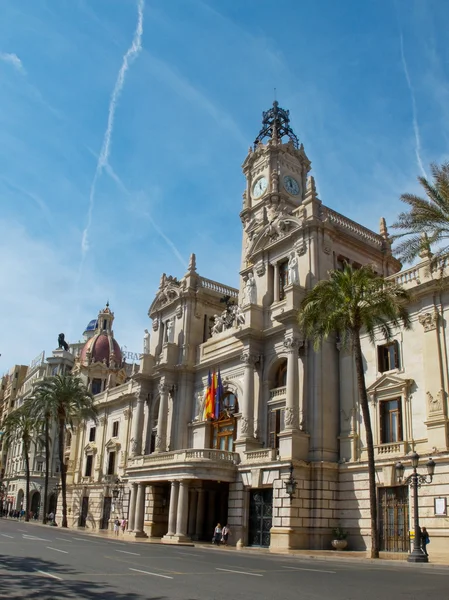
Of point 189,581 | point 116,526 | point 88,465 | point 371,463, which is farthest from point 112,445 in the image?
point 189,581

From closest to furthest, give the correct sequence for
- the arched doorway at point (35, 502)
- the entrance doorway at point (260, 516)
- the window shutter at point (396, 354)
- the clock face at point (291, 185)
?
1. the window shutter at point (396, 354)
2. the entrance doorway at point (260, 516)
3. the clock face at point (291, 185)
4. the arched doorway at point (35, 502)

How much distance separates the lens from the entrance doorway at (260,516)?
34219 mm

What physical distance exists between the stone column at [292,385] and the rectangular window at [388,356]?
5.09 m

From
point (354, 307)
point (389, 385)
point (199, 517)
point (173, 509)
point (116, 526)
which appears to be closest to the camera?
point (354, 307)

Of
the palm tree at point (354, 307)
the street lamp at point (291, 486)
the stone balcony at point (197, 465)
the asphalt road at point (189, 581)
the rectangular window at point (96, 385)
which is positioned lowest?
the asphalt road at point (189, 581)

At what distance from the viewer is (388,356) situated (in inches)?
1332

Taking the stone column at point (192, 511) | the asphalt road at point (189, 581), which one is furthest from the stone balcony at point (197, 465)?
the asphalt road at point (189, 581)

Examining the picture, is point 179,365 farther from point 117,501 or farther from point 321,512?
point 321,512

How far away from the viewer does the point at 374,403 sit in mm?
33125

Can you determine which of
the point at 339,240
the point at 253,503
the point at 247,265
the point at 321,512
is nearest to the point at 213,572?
the point at 321,512

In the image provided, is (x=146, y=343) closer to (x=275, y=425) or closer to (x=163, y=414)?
(x=163, y=414)

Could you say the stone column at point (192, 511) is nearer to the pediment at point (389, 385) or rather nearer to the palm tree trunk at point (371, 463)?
the pediment at point (389, 385)

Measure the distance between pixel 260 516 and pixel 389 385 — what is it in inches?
435

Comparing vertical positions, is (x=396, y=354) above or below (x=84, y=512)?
above
